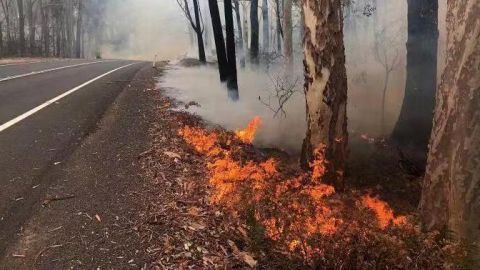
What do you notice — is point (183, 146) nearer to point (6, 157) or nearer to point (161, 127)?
point (161, 127)

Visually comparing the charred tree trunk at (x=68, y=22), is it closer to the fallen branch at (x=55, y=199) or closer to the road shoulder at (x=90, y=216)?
the road shoulder at (x=90, y=216)

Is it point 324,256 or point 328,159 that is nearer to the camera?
point 324,256

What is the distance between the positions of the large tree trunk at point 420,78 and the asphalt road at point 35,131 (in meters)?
6.79

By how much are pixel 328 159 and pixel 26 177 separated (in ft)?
12.7

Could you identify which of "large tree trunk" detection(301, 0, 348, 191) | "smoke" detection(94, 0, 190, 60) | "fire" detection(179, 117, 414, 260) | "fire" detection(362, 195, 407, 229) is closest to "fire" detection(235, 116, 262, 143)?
"fire" detection(179, 117, 414, 260)

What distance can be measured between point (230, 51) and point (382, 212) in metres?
8.58

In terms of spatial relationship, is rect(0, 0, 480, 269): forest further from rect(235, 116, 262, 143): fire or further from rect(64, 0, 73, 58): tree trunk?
rect(64, 0, 73, 58): tree trunk

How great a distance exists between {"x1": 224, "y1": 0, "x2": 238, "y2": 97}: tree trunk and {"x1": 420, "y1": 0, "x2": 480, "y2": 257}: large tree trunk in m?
9.36

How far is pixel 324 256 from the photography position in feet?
12.4

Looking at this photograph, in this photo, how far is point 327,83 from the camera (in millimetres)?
5945

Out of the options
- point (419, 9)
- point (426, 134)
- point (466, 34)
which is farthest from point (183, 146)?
point (419, 9)

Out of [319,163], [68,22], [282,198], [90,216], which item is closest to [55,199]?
[90,216]

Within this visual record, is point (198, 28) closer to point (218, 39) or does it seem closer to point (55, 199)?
point (218, 39)

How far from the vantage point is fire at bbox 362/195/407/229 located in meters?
5.08
